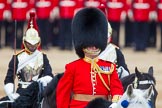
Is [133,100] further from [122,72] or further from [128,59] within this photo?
[128,59]

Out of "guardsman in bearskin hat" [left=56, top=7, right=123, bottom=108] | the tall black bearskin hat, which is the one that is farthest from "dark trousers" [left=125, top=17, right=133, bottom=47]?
"guardsman in bearskin hat" [left=56, top=7, right=123, bottom=108]

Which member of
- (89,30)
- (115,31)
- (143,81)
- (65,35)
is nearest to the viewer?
(89,30)

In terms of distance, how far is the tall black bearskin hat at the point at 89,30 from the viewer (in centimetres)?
731

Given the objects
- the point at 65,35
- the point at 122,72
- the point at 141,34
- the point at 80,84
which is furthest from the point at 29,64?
the point at 141,34

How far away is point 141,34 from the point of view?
53.3 feet

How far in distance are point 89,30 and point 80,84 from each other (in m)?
0.46

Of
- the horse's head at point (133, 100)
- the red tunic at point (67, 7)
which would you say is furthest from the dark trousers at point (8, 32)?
the horse's head at point (133, 100)

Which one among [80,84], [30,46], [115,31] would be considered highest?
[80,84]

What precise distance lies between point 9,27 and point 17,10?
911 millimetres

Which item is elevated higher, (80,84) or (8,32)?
(80,84)

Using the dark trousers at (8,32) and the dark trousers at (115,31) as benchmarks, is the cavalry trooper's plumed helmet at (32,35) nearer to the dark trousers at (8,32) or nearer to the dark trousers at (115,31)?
the dark trousers at (115,31)

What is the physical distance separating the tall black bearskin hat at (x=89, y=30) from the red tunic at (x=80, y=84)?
0.12 metres

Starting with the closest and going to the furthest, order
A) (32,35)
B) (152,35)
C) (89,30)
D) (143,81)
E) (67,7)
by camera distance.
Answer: (89,30) < (143,81) < (32,35) < (67,7) < (152,35)

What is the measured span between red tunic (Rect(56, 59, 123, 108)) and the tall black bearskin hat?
0.12m
